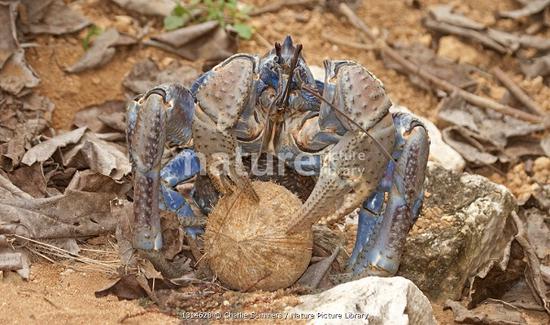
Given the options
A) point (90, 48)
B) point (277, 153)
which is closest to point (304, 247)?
point (277, 153)

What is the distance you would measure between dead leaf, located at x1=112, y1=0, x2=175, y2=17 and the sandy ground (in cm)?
11

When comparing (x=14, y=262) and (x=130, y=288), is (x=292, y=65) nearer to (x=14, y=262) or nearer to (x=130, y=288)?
(x=130, y=288)

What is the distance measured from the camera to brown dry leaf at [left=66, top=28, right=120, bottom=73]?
721 centimetres

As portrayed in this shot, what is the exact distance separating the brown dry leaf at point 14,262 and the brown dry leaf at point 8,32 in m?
2.40

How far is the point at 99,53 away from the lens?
7.34 meters

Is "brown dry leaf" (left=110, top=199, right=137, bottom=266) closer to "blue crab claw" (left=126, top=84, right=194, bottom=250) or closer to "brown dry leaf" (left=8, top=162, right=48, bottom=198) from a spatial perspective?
"blue crab claw" (left=126, top=84, right=194, bottom=250)

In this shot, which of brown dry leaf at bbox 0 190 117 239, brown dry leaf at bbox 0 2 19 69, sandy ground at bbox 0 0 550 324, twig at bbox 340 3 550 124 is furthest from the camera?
twig at bbox 340 3 550 124

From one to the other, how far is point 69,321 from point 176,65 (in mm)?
3464

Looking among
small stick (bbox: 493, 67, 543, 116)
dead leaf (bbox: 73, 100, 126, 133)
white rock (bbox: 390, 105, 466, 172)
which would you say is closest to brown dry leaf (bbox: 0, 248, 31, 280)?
dead leaf (bbox: 73, 100, 126, 133)

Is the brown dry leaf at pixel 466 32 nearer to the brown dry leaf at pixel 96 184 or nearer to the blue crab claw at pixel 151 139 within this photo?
the brown dry leaf at pixel 96 184

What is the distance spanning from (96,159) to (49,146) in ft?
0.94

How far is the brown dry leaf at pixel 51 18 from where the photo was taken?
742 centimetres

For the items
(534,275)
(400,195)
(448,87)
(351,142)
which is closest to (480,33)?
(448,87)

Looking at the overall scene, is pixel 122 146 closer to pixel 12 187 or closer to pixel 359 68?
pixel 12 187
